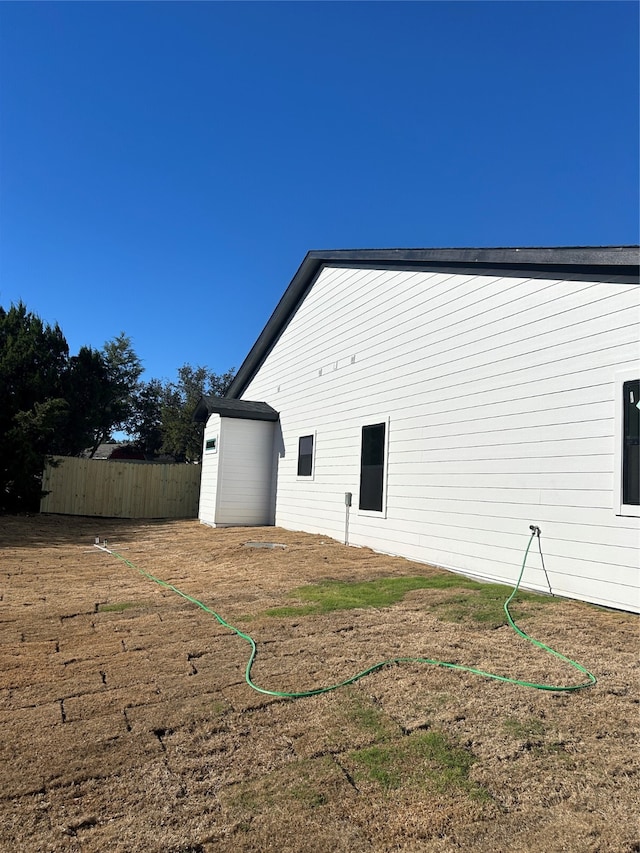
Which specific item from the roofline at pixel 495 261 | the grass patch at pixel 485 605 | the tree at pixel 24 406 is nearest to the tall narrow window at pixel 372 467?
the roofline at pixel 495 261

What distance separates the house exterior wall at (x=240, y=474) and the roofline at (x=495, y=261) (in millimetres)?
3613

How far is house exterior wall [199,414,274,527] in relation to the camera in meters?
12.9

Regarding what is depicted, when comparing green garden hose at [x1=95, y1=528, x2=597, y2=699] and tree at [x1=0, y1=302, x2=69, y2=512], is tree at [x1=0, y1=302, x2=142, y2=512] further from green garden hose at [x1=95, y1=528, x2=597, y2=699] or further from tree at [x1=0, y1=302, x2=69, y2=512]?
green garden hose at [x1=95, y1=528, x2=597, y2=699]

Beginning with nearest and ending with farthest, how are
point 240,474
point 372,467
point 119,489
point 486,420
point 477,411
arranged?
point 486,420 < point 477,411 < point 372,467 < point 240,474 < point 119,489

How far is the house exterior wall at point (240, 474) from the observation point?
508 inches

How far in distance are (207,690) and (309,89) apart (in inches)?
417

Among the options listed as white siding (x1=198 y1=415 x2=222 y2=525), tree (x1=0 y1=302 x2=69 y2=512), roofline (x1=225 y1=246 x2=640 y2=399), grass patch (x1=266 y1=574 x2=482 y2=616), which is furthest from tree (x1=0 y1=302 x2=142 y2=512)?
grass patch (x1=266 y1=574 x2=482 y2=616)

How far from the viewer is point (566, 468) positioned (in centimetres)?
548

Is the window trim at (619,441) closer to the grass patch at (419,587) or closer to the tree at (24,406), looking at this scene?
the grass patch at (419,587)

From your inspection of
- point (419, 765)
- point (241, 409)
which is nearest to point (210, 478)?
point (241, 409)

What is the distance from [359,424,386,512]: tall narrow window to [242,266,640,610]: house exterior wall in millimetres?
185

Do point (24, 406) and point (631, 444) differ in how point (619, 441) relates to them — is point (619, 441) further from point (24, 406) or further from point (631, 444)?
point (24, 406)

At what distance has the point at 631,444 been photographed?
486cm

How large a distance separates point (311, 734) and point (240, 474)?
1079 cm
